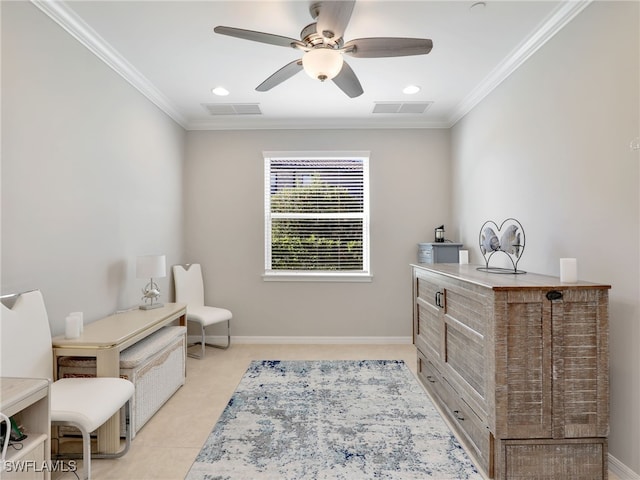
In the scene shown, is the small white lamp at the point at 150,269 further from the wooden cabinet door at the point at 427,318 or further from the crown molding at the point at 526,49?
the crown molding at the point at 526,49

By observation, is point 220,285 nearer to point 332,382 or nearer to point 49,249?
point 332,382

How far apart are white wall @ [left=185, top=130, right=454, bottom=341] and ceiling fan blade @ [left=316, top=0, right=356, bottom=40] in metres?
2.40

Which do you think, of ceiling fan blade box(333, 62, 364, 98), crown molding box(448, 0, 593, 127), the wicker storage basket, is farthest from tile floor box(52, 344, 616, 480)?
crown molding box(448, 0, 593, 127)

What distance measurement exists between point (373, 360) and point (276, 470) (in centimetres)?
199

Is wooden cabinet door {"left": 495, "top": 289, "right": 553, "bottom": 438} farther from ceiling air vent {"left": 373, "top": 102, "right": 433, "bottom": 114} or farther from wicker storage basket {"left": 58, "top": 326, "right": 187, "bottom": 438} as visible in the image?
ceiling air vent {"left": 373, "top": 102, "right": 433, "bottom": 114}

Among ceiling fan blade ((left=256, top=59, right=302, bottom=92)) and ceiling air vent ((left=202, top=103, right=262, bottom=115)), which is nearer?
ceiling fan blade ((left=256, top=59, right=302, bottom=92))

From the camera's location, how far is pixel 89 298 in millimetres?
2672

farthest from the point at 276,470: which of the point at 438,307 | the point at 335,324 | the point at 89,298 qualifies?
the point at 335,324

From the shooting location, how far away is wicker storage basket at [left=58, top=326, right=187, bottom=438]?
2.23 m

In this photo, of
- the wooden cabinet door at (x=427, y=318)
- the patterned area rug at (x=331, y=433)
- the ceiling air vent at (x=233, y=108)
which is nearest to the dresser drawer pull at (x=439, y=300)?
the wooden cabinet door at (x=427, y=318)

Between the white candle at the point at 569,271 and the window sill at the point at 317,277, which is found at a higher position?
the white candle at the point at 569,271

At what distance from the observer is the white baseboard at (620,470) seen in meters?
1.84

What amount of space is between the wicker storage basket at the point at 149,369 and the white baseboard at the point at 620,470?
2814 millimetres

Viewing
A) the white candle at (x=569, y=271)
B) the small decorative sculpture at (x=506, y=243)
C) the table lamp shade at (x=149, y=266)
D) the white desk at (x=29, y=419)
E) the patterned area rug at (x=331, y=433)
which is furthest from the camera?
the table lamp shade at (x=149, y=266)
